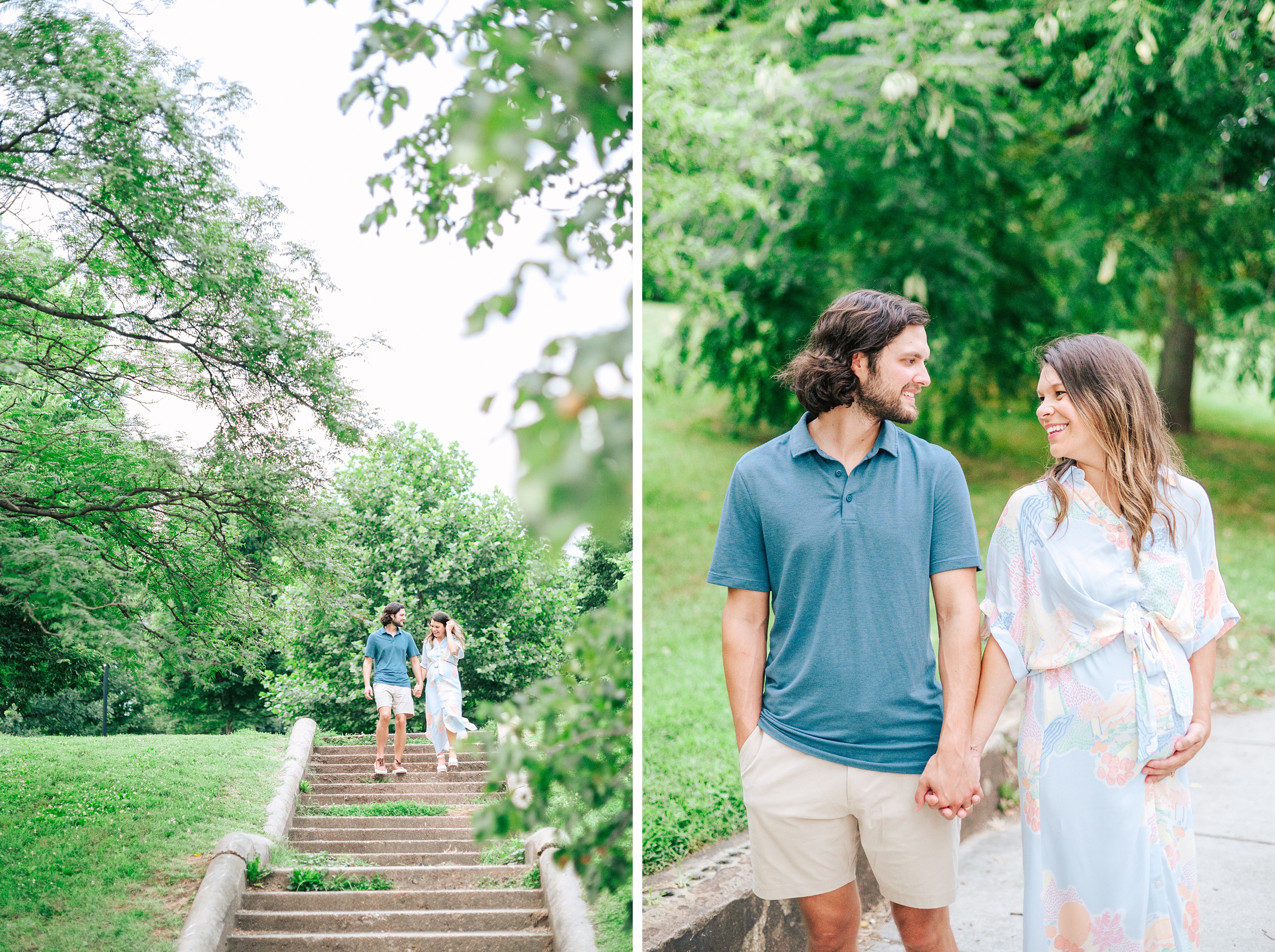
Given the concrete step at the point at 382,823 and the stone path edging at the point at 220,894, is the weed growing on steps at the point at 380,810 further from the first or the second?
the stone path edging at the point at 220,894

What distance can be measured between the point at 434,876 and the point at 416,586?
77cm

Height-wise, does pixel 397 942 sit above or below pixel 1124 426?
below

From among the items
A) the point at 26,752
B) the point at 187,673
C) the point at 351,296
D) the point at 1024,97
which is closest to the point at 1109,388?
the point at 351,296

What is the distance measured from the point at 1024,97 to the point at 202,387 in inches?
269

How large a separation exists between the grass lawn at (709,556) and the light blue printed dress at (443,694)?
2.58ft

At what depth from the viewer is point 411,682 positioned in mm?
2529

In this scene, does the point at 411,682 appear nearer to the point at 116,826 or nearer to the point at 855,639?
the point at 116,826

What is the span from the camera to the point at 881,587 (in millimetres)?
1884

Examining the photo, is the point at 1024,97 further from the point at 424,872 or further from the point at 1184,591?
the point at 424,872

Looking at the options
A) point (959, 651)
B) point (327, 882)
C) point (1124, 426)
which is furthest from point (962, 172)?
point (327, 882)

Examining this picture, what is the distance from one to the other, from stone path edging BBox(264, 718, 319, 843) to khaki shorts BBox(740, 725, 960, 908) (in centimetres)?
127

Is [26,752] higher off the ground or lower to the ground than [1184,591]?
lower

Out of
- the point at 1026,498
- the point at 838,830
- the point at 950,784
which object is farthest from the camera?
the point at 1026,498

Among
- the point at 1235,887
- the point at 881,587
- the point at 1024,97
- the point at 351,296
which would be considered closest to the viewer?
the point at 881,587
